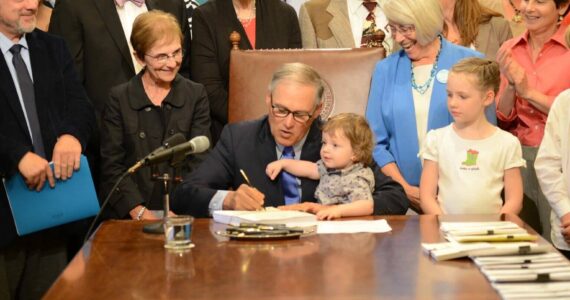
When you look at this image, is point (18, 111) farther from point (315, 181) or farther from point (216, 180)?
point (315, 181)

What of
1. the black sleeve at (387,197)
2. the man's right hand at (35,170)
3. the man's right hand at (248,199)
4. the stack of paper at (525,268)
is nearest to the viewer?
the stack of paper at (525,268)

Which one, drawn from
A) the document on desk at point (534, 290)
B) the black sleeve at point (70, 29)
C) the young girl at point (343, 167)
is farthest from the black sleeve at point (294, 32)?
the document on desk at point (534, 290)

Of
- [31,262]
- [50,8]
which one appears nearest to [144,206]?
[31,262]

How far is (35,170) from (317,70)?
1.36 m

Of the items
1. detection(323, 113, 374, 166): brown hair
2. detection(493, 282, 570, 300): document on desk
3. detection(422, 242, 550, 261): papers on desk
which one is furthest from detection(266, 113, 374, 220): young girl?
detection(493, 282, 570, 300): document on desk

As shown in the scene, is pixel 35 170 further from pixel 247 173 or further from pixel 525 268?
pixel 525 268

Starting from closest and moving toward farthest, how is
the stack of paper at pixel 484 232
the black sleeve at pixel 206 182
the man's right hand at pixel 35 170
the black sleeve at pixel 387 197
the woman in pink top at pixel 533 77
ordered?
the stack of paper at pixel 484 232 → the black sleeve at pixel 387 197 → the black sleeve at pixel 206 182 → the man's right hand at pixel 35 170 → the woman in pink top at pixel 533 77

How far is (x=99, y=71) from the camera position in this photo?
445cm

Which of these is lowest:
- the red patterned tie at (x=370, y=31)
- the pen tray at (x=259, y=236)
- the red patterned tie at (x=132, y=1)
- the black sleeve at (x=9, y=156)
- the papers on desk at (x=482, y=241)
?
the pen tray at (x=259, y=236)

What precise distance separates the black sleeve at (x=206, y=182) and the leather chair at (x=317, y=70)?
586 mm

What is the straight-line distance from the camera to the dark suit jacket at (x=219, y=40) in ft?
14.8

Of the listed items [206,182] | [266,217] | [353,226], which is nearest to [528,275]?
[353,226]

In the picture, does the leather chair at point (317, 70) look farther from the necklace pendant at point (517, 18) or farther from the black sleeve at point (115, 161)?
the necklace pendant at point (517, 18)

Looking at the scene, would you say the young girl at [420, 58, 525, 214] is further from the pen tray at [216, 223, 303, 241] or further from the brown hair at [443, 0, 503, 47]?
the pen tray at [216, 223, 303, 241]
